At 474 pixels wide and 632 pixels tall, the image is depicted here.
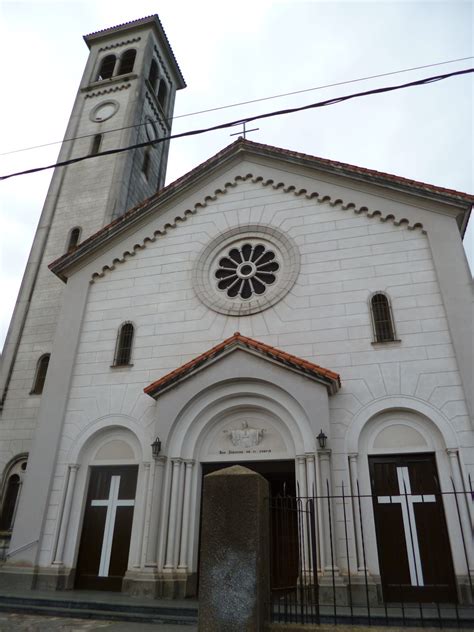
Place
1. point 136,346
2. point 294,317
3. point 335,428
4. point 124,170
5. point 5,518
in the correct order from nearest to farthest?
point 335,428 < point 294,317 < point 136,346 < point 5,518 < point 124,170

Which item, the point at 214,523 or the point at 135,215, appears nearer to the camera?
the point at 214,523

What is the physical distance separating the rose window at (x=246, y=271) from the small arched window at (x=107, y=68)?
19.0 m

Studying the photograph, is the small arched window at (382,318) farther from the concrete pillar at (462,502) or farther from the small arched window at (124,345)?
the small arched window at (124,345)

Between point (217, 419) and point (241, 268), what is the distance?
4.93 meters

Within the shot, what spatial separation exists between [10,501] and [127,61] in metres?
24.7

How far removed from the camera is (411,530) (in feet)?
35.4

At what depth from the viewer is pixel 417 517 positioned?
10.9 meters

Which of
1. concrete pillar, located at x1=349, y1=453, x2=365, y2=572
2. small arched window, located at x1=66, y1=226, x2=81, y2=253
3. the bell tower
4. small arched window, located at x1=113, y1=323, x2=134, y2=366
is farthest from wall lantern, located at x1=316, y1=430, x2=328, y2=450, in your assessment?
small arched window, located at x1=66, y1=226, x2=81, y2=253

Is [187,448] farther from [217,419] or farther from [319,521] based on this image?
[319,521]

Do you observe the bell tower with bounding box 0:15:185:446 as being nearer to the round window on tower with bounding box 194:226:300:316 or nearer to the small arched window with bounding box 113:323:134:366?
the small arched window with bounding box 113:323:134:366

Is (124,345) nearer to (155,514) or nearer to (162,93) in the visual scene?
(155,514)

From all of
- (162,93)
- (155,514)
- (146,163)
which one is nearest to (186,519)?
(155,514)

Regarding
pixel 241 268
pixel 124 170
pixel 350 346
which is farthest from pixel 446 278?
pixel 124 170


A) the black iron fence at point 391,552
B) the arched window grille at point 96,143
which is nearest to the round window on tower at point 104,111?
the arched window grille at point 96,143
